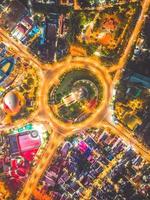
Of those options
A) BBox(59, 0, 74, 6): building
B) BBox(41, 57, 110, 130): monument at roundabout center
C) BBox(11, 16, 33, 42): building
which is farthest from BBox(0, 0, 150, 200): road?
BBox(59, 0, 74, 6): building

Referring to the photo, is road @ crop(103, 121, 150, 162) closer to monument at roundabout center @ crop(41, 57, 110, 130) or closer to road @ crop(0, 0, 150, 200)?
road @ crop(0, 0, 150, 200)

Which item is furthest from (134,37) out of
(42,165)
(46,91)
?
(42,165)

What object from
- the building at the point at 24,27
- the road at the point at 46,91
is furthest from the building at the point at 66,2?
the road at the point at 46,91

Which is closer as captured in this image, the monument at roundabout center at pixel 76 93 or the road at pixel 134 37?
the road at pixel 134 37

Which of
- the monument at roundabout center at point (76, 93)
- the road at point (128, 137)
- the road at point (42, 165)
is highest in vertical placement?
the monument at roundabout center at point (76, 93)

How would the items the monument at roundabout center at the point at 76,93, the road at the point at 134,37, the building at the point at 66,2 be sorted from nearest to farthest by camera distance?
the road at the point at 134,37
the monument at roundabout center at the point at 76,93
the building at the point at 66,2

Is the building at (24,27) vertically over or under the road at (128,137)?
over

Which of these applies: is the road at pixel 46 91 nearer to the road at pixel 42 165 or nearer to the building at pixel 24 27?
the road at pixel 42 165

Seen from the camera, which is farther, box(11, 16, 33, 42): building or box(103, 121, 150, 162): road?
box(11, 16, 33, 42): building

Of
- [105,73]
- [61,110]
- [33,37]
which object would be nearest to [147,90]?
[105,73]

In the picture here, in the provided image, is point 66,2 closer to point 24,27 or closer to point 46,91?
point 24,27

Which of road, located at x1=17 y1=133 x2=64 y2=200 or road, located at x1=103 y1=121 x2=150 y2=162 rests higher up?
road, located at x1=17 y1=133 x2=64 y2=200
